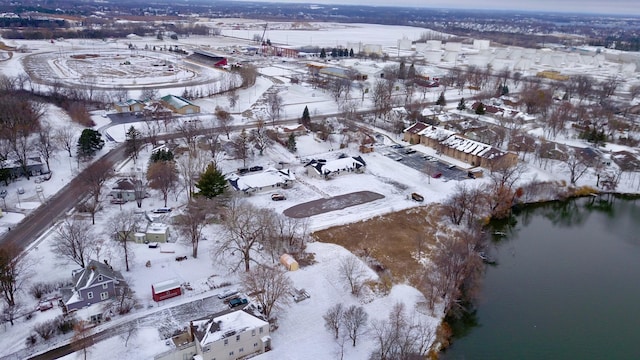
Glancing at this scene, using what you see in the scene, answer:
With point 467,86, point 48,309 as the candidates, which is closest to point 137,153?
point 48,309

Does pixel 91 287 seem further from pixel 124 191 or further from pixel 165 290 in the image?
pixel 124 191

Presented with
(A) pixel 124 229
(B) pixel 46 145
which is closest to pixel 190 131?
(B) pixel 46 145

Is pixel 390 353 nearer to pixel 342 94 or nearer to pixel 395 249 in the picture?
pixel 395 249

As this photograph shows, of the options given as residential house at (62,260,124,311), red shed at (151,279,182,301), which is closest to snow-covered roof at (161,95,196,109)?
residential house at (62,260,124,311)

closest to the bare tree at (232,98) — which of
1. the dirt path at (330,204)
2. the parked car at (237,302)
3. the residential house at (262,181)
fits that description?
the residential house at (262,181)

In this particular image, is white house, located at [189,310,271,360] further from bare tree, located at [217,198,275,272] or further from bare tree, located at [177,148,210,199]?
bare tree, located at [177,148,210,199]

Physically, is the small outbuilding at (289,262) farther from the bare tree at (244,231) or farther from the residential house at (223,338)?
the residential house at (223,338)
